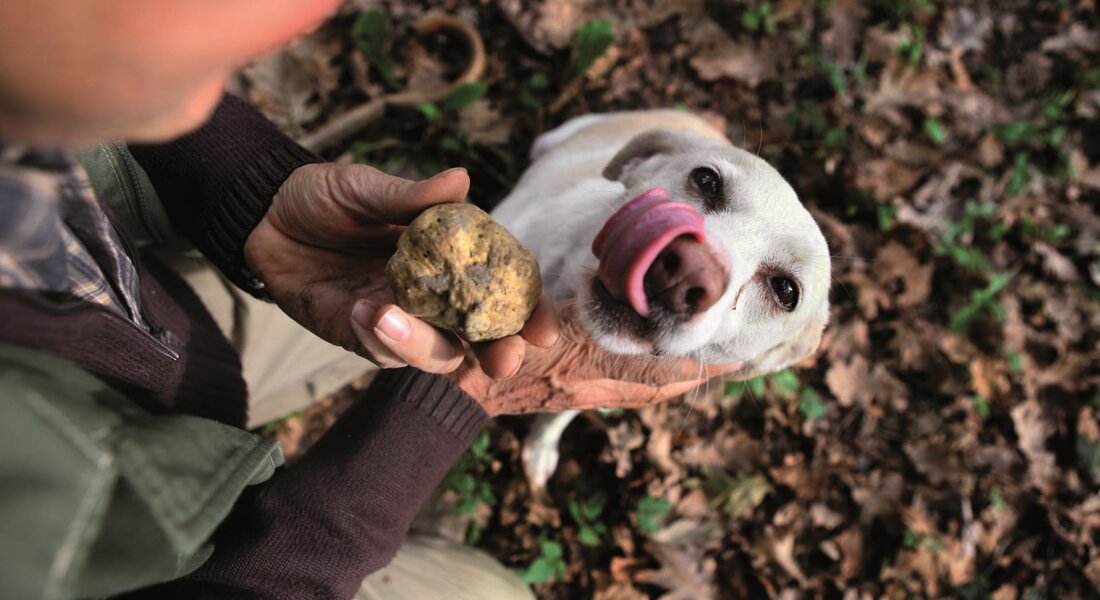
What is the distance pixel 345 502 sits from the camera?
6.14 feet

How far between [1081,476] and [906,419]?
1.03 m

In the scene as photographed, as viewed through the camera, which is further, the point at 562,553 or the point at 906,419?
the point at 906,419

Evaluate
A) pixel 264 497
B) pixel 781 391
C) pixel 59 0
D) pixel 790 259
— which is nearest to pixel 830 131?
pixel 781 391

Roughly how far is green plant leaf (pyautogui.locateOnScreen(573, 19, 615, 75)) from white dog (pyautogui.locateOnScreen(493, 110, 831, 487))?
0.87 meters

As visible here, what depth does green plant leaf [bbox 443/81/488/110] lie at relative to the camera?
3443 mm

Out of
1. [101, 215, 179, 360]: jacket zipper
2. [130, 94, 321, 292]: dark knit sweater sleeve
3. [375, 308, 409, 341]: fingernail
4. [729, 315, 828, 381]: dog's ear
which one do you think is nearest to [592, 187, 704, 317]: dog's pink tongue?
[375, 308, 409, 341]: fingernail

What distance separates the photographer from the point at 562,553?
3170mm

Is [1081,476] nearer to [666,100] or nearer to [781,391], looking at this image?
[781,391]

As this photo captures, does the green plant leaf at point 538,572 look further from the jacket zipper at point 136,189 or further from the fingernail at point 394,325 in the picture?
the jacket zipper at point 136,189

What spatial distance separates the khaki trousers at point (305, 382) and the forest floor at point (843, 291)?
13.6 inches

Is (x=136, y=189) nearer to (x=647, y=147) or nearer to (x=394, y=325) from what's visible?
(x=394, y=325)

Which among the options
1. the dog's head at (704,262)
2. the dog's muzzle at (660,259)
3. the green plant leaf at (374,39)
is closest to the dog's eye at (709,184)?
the dog's head at (704,262)

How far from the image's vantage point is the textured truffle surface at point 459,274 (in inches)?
55.4

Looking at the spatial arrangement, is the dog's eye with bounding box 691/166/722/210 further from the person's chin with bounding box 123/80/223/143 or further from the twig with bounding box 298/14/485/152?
the twig with bounding box 298/14/485/152
